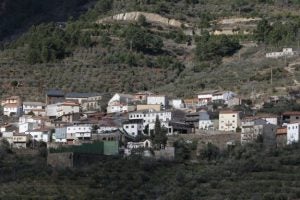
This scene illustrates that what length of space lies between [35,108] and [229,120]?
13.1 metres

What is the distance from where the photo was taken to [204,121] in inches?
3236

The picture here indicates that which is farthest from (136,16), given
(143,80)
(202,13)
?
(143,80)

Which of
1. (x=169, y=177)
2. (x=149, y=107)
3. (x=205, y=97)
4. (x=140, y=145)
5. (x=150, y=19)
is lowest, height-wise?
(x=169, y=177)

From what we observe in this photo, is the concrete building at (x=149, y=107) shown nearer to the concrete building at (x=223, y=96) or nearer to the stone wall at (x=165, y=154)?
the concrete building at (x=223, y=96)

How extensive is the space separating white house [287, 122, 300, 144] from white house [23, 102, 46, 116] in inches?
663

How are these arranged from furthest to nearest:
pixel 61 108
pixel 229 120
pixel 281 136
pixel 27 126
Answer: pixel 61 108, pixel 27 126, pixel 229 120, pixel 281 136

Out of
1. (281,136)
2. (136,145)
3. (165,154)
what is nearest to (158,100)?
(136,145)

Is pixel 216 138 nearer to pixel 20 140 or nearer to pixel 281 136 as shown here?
pixel 281 136

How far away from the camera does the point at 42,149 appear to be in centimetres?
7719

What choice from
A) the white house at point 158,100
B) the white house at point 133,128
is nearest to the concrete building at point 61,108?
the white house at point 158,100

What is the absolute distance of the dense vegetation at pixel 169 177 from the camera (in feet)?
219

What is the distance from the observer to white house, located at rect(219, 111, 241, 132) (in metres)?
80.5

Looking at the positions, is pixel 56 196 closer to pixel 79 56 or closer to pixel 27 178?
pixel 27 178

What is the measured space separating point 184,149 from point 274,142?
4055 mm
